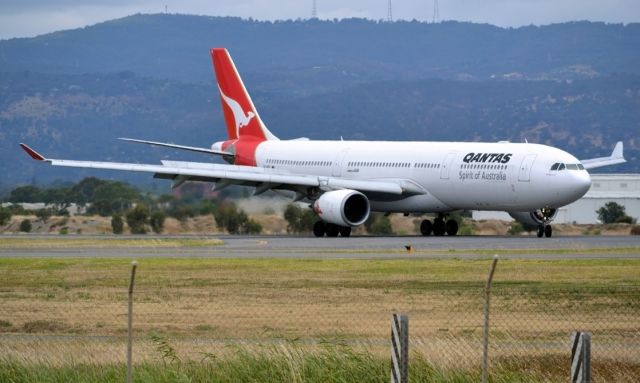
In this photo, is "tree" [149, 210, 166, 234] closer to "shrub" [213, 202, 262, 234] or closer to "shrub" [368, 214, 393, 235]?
"shrub" [213, 202, 262, 234]

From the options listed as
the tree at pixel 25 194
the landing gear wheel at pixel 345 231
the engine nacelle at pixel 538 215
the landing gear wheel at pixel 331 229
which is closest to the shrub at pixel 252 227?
the landing gear wheel at pixel 331 229

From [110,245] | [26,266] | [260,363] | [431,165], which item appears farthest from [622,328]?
[431,165]

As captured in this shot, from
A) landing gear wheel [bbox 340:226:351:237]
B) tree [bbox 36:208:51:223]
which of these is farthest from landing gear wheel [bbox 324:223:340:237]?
tree [bbox 36:208:51:223]

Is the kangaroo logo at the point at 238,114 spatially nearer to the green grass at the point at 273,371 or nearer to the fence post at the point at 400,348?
the green grass at the point at 273,371

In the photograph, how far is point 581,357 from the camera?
14008 millimetres

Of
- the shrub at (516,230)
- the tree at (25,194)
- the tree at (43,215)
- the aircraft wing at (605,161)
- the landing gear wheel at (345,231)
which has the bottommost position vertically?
the landing gear wheel at (345,231)

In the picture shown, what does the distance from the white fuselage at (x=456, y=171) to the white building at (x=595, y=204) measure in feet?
73.4

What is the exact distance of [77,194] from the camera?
274ft

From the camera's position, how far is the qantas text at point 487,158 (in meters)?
49.4

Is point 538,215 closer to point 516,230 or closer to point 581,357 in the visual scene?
point 516,230

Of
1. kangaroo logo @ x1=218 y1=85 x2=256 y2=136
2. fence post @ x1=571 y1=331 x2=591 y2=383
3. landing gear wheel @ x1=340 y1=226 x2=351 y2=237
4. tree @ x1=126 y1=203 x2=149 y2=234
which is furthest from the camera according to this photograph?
tree @ x1=126 y1=203 x2=149 y2=234

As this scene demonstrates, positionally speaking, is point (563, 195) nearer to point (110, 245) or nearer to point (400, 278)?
point (110, 245)

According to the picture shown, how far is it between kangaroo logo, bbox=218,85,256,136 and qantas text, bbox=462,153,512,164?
1349 cm

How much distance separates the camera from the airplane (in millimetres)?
48562
